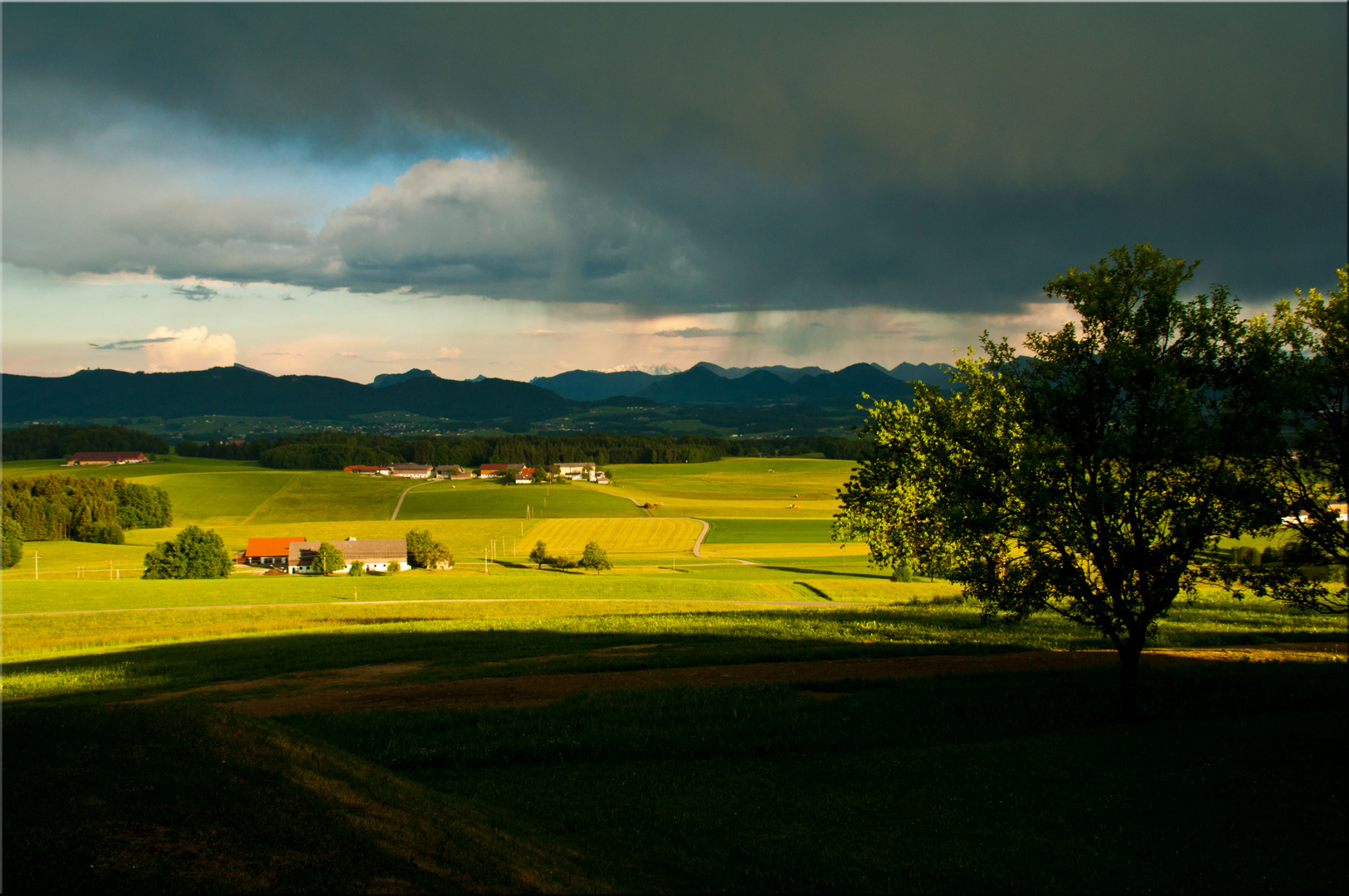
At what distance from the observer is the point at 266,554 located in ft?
295

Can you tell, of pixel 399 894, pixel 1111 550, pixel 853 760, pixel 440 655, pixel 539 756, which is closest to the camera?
pixel 399 894

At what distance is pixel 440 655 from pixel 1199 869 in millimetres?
24821

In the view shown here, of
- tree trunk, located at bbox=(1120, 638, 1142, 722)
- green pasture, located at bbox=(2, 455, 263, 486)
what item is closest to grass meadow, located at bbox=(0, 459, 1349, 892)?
tree trunk, located at bbox=(1120, 638, 1142, 722)

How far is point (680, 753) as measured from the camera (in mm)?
15469

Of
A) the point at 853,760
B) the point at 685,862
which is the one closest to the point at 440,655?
the point at 853,760

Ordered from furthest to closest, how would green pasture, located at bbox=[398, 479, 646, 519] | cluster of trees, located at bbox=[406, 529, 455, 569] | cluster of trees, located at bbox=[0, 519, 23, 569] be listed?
1. green pasture, located at bbox=[398, 479, 646, 519]
2. cluster of trees, located at bbox=[406, 529, 455, 569]
3. cluster of trees, located at bbox=[0, 519, 23, 569]

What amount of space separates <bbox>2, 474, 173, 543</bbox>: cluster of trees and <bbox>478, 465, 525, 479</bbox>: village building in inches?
2603

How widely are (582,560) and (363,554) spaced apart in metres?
30.5

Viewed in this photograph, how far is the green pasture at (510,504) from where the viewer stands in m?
114

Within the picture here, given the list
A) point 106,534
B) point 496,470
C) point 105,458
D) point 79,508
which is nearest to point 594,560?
point 106,534

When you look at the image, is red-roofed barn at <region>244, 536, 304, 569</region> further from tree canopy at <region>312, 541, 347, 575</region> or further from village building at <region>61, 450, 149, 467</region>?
village building at <region>61, 450, 149, 467</region>

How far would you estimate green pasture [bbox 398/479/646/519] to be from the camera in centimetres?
11400

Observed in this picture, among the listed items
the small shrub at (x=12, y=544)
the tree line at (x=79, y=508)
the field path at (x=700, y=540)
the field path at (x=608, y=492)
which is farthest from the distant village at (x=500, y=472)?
the small shrub at (x=12, y=544)

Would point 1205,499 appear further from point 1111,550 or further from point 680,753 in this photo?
point 680,753
